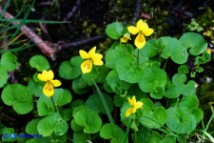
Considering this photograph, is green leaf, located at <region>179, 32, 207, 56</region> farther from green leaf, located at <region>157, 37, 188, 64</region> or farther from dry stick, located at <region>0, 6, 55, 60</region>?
dry stick, located at <region>0, 6, 55, 60</region>

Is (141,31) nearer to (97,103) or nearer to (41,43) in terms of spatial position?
(97,103)

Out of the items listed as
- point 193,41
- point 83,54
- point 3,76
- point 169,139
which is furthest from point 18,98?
point 193,41

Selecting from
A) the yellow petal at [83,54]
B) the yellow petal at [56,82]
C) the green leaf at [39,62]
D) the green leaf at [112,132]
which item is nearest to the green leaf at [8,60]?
the green leaf at [39,62]

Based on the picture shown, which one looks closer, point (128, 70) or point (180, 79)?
point (128, 70)

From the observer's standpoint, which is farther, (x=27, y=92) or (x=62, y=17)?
(x=62, y=17)

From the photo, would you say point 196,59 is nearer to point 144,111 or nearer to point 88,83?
point 144,111

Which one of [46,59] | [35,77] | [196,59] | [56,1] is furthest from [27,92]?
[196,59]
